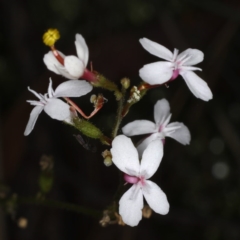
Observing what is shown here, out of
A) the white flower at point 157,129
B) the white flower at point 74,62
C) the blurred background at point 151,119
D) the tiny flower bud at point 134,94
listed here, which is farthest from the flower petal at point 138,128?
the blurred background at point 151,119

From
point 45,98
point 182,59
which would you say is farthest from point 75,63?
point 182,59

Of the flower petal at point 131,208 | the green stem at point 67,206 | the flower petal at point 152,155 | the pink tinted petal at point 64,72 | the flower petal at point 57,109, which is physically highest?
the pink tinted petal at point 64,72

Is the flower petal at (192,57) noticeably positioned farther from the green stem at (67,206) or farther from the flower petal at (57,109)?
the green stem at (67,206)

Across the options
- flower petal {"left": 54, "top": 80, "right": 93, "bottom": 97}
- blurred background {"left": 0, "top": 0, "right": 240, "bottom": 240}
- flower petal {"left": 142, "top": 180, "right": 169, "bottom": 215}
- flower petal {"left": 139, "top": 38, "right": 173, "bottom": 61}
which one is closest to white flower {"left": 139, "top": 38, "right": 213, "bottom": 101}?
flower petal {"left": 139, "top": 38, "right": 173, "bottom": 61}

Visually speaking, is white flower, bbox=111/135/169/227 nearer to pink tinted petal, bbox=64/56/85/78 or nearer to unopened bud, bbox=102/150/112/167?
unopened bud, bbox=102/150/112/167

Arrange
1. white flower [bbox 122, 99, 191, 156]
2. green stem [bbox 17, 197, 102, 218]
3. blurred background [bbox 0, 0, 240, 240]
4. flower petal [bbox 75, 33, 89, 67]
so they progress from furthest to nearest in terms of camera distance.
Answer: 1. blurred background [bbox 0, 0, 240, 240]
2. green stem [bbox 17, 197, 102, 218]
3. white flower [bbox 122, 99, 191, 156]
4. flower petal [bbox 75, 33, 89, 67]

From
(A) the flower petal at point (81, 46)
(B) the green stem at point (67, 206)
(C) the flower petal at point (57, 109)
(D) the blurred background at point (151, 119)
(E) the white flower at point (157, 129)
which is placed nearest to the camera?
(C) the flower petal at point (57, 109)

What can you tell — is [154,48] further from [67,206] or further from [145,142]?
[67,206]
